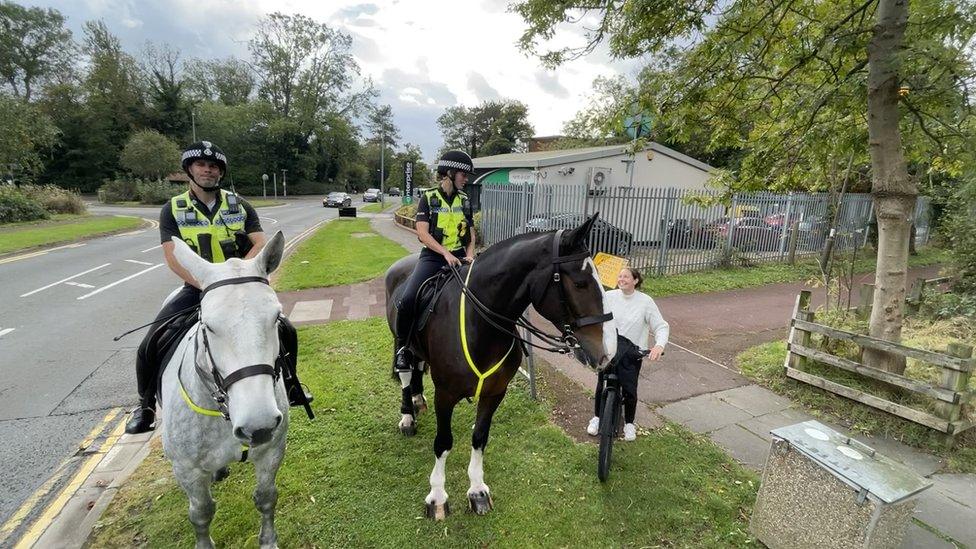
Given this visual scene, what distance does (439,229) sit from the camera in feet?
13.8

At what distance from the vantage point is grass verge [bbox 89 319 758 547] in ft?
10.4

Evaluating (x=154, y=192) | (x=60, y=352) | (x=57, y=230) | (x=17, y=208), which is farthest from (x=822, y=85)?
(x=154, y=192)

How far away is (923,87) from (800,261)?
12052mm

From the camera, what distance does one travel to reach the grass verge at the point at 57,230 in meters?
14.7

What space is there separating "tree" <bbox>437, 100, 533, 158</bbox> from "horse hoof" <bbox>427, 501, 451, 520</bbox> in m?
63.9

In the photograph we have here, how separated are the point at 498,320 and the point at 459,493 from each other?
1655 millimetres

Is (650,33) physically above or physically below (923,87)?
above

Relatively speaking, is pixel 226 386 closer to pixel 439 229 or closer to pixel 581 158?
pixel 439 229

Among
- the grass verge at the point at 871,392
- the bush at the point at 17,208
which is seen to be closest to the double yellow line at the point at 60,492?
the grass verge at the point at 871,392

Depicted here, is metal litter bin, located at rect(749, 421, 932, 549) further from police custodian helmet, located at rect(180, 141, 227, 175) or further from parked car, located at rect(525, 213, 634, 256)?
parked car, located at rect(525, 213, 634, 256)

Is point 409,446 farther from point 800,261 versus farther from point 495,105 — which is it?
point 495,105

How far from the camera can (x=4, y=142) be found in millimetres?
22547

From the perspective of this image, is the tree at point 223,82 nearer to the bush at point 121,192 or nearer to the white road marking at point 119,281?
the bush at point 121,192

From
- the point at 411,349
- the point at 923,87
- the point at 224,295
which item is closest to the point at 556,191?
the point at 923,87
